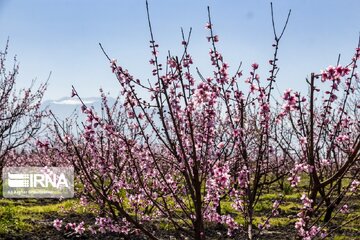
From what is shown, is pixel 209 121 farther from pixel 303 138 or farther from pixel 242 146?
pixel 303 138

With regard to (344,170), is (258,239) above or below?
below

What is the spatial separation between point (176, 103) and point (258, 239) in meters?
7.11

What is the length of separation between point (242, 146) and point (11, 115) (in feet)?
28.8

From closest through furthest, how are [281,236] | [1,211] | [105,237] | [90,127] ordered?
[90,127] < [105,237] < [281,236] < [1,211]

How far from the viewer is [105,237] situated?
10.0m

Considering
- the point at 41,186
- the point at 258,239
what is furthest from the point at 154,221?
the point at 41,186

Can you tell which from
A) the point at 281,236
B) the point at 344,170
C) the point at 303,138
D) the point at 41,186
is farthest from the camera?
the point at 41,186

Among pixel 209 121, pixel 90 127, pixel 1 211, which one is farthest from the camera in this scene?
pixel 1 211

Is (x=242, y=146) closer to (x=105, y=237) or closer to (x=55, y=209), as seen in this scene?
(x=105, y=237)

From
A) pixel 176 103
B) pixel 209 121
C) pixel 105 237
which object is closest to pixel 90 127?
pixel 176 103

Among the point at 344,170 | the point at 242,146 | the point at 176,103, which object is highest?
the point at 176,103

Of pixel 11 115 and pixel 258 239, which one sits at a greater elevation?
pixel 11 115

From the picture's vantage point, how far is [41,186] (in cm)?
2323

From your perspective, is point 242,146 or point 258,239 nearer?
point 242,146
